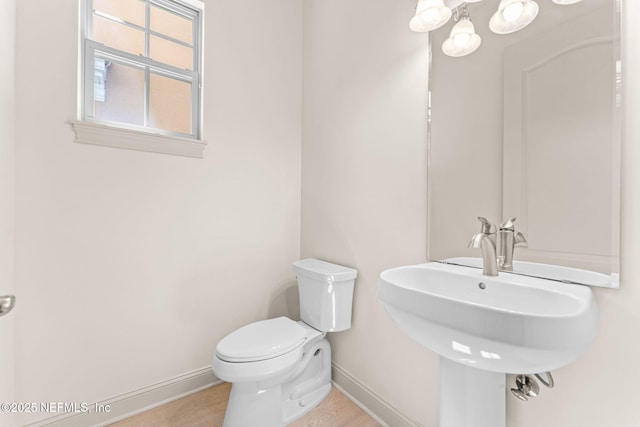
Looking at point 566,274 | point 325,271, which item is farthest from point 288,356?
point 566,274

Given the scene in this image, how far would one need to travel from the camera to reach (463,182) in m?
1.15

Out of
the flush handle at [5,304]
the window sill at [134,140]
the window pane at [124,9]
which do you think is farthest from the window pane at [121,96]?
the flush handle at [5,304]

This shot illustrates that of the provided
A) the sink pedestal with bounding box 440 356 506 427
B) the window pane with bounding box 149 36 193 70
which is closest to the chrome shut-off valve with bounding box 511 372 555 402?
the sink pedestal with bounding box 440 356 506 427

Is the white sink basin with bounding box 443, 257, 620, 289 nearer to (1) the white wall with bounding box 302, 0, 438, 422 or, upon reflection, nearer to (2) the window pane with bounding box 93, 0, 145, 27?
(1) the white wall with bounding box 302, 0, 438, 422

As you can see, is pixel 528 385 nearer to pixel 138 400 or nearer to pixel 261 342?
pixel 261 342

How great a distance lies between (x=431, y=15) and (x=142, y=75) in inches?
61.5

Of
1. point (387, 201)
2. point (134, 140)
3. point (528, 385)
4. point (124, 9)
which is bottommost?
point (528, 385)

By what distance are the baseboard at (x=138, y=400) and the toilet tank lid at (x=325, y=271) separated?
87 centimetres

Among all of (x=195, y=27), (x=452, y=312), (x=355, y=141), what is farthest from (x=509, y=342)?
(x=195, y=27)

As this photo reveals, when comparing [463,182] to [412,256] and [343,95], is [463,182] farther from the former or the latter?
[343,95]

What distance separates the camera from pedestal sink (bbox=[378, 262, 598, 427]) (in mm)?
586

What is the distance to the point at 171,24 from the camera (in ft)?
Result: 5.57

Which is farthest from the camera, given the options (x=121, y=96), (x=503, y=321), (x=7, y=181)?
(x=121, y=96)

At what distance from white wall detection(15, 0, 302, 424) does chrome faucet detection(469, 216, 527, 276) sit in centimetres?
137
